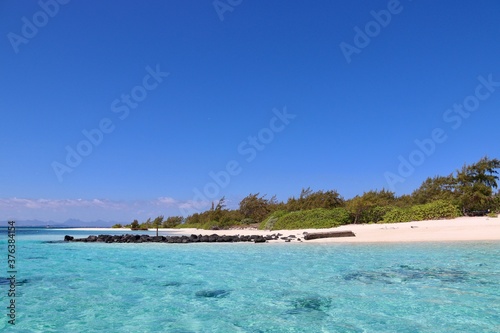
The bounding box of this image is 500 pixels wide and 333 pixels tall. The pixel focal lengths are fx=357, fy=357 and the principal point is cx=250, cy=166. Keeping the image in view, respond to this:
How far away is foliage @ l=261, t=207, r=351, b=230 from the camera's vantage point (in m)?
36.7

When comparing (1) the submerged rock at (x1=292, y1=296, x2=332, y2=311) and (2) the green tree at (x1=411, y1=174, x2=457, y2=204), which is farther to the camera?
(2) the green tree at (x1=411, y1=174, x2=457, y2=204)

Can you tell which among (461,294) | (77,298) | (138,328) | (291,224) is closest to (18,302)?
(77,298)

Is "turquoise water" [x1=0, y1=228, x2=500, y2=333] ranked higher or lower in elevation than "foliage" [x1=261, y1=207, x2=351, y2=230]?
lower

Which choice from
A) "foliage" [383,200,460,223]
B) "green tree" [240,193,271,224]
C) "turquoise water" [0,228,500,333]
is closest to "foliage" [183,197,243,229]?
"green tree" [240,193,271,224]

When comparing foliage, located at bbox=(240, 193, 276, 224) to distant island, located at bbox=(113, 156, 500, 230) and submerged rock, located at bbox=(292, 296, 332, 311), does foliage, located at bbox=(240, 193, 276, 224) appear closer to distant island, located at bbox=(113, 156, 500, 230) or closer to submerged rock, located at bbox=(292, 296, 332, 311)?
distant island, located at bbox=(113, 156, 500, 230)

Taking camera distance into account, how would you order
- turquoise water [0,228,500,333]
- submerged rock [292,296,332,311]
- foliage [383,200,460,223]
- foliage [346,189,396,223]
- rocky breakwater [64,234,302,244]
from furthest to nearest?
1. foliage [346,189,396,223]
2. foliage [383,200,460,223]
3. rocky breakwater [64,234,302,244]
4. submerged rock [292,296,332,311]
5. turquoise water [0,228,500,333]

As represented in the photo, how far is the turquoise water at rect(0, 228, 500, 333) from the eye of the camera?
6.48 metres

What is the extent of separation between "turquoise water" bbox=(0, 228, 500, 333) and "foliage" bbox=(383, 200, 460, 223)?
2099 cm

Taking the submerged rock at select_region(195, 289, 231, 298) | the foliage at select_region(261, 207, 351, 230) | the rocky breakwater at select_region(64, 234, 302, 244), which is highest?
the foliage at select_region(261, 207, 351, 230)

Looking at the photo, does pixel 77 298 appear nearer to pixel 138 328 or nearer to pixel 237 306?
pixel 138 328

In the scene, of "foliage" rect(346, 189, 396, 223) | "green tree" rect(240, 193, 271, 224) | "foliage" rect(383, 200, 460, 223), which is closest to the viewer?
"foliage" rect(383, 200, 460, 223)

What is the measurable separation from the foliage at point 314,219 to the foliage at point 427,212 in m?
4.48

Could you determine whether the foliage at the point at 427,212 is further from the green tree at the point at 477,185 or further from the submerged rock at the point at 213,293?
the submerged rock at the point at 213,293

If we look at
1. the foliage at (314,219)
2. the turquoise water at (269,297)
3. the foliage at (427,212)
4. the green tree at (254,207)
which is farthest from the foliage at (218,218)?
the turquoise water at (269,297)
